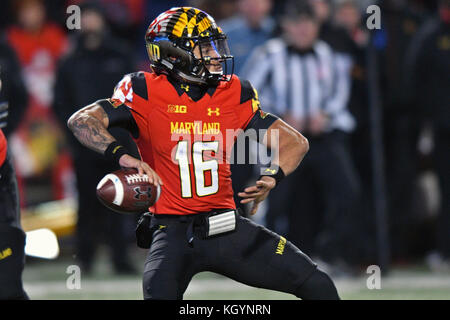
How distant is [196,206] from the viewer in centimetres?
414

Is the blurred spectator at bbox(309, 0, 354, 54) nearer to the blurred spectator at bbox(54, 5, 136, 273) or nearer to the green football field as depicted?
the blurred spectator at bbox(54, 5, 136, 273)

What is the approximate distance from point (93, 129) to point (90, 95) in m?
3.27

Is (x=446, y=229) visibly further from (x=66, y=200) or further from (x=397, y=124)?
(x=66, y=200)

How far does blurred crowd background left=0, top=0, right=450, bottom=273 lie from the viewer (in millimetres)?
6934

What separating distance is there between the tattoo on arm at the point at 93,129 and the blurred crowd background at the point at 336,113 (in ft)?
7.83

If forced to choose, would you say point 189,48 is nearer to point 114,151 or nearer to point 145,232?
point 114,151

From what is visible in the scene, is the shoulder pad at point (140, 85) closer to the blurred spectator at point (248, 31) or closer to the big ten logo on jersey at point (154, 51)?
the big ten logo on jersey at point (154, 51)

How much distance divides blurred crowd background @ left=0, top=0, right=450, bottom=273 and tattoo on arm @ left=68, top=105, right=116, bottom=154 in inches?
93.9

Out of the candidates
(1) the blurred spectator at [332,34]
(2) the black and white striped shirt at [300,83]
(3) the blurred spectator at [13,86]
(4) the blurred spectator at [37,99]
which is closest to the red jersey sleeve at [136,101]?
(2) the black and white striped shirt at [300,83]

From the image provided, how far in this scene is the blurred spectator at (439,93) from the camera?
730 centimetres

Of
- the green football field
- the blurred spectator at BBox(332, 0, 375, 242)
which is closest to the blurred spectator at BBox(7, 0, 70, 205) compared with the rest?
the green football field

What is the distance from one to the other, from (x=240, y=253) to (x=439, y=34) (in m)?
4.00

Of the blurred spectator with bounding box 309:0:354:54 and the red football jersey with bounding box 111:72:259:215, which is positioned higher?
the blurred spectator with bounding box 309:0:354:54
